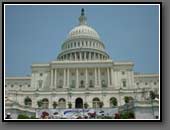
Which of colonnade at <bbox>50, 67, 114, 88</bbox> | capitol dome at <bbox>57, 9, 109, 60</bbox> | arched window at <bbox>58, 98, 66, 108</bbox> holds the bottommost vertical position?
arched window at <bbox>58, 98, 66, 108</bbox>

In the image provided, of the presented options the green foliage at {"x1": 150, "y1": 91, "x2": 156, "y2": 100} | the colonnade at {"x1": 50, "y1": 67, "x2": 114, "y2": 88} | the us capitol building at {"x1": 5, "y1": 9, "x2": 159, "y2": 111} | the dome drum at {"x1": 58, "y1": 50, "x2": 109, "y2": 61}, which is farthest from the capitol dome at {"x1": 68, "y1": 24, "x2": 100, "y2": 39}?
the green foliage at {"x1": 150, "y1": 91, "x2": 156, "y2": 100}

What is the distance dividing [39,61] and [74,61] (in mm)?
242

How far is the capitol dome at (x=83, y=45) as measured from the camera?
8.60 ft

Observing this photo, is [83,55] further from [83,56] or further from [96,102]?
[96,102]

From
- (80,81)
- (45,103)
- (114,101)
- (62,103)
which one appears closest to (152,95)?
(114,101)

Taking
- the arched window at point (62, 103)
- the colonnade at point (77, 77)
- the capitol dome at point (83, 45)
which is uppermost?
the capitol dome at point (83, 45)

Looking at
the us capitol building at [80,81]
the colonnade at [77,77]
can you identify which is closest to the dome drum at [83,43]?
the us capitol building at [80,81]

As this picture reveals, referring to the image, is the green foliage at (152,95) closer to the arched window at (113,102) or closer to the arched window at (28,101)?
the arched window at (113,102)

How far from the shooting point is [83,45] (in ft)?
8.73

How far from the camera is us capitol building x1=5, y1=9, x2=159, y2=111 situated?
260 centimetres

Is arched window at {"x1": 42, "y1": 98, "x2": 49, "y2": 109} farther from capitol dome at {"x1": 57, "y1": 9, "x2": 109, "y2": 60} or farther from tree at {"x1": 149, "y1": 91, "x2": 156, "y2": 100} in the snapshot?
tree at {"x1": 149, "y1": 91, "x2": 156, "y2": 100}

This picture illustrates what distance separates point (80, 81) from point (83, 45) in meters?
0.25

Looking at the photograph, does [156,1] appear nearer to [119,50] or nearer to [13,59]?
[119,50]

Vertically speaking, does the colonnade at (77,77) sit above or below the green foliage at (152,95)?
above
